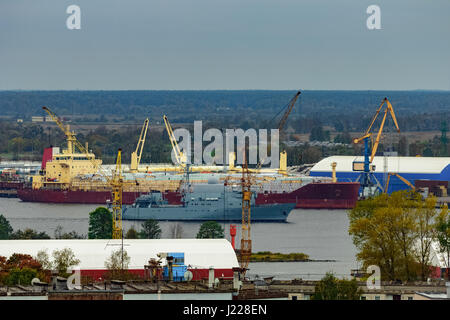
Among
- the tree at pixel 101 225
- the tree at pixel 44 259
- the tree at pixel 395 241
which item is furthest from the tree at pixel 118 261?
the tree at pixel 101 225

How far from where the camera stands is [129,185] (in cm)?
6269

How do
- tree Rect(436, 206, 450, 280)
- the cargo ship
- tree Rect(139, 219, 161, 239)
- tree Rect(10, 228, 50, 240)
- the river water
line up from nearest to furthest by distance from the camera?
1. tree Rect(436, 206, 450, 280)
2. the river water
3. tree Rect(10, 228, 50, 240)
4. tree Rect(139, 219, 161, 239)
5. the cargo ship

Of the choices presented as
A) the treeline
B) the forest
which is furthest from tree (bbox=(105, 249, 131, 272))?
the treeline

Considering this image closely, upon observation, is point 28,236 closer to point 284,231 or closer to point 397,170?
point 284,231

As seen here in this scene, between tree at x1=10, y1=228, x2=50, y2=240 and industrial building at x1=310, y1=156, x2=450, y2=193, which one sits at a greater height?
industrial building at x1=310, y1=156, x2=450, y2=193

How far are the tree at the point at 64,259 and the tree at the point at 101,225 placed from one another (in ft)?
40.8

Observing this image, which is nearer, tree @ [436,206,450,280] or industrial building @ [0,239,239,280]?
industrial building @ [0,239,239,280]

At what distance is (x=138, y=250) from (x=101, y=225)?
14.3 metres

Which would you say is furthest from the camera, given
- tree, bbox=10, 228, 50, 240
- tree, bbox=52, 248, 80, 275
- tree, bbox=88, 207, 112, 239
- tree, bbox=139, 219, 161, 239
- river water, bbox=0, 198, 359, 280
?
tree, bbox=88, 207, 112, 239

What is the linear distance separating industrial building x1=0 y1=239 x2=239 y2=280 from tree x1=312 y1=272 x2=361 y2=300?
4449mm

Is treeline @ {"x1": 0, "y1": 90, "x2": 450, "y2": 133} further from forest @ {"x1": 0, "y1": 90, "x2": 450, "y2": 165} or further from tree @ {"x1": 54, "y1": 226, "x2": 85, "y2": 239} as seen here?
tree @ {"x1": 54, "y1": 226, "x2": 85, "y2": 239}

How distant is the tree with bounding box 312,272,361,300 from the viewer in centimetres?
1625
